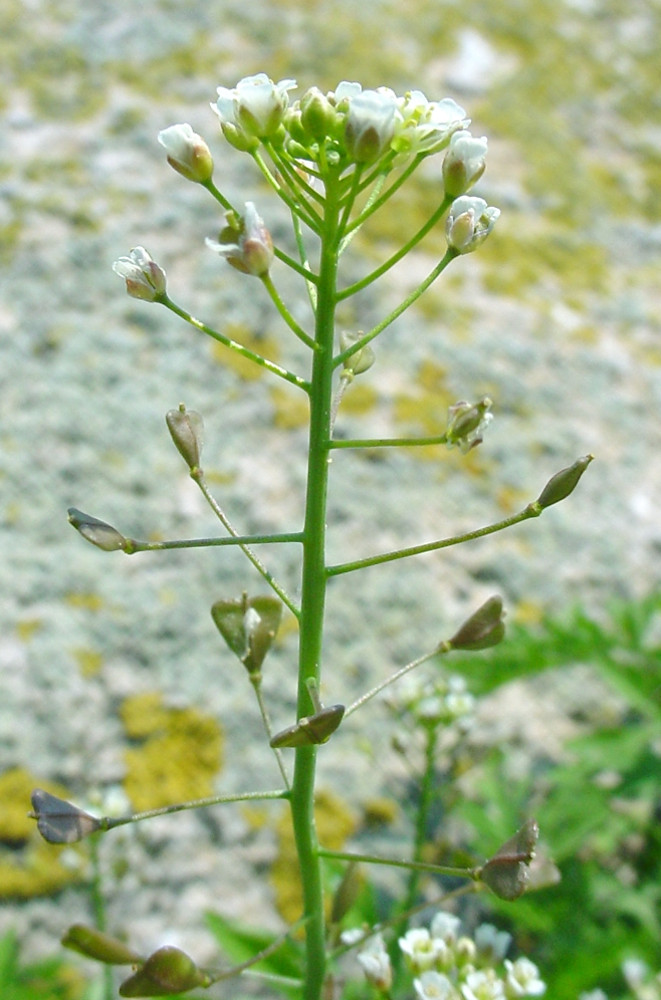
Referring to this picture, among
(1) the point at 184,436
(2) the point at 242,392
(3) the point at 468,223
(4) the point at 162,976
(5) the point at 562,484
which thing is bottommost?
(4) the point at 162,976

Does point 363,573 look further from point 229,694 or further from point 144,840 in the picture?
point 144,840

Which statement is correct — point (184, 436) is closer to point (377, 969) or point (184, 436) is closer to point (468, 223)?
point (468, 223)

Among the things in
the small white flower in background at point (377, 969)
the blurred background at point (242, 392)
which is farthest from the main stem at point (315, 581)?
the blurred background at point (242, 392)

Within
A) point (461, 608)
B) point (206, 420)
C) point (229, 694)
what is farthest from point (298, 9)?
point (229, 694)

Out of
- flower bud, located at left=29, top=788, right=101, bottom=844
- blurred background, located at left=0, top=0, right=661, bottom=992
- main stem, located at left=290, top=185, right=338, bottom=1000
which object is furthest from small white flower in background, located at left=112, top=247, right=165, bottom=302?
blurred background, located at left=0, top=0, right=661, bottom=992

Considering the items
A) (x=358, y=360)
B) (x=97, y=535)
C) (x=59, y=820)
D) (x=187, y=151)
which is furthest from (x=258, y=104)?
(x=59, y=820)

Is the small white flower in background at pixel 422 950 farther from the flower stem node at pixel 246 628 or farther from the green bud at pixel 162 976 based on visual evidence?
the flower stem node at pixel 246 628
